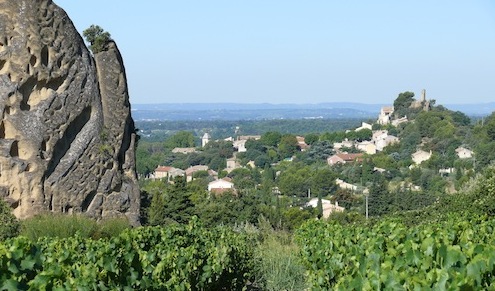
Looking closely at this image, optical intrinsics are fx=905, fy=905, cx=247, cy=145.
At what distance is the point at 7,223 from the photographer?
16094 mm

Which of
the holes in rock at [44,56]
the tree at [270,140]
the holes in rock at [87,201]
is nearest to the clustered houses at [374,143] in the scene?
the tree at [270,140]

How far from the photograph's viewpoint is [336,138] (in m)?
150

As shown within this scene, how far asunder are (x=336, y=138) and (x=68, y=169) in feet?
439

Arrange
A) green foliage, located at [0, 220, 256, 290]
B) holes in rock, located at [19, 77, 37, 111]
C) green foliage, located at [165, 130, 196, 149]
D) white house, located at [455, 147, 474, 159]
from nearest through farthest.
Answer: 1. green foliage, located at [0, 220, 256, 290]
2. holes in rock, located at [19, 77, 37, 111]
3. white house, located at [455, 147, 474, 159]
4. green foliage, located at [165, 130, 196, 149]

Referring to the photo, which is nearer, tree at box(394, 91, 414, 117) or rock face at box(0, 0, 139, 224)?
rock face at box(0, 0, 139, 224)

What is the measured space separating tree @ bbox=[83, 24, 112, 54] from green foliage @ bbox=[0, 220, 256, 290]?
601 cm

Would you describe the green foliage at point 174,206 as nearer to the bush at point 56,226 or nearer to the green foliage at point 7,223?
the bush at point 56,226

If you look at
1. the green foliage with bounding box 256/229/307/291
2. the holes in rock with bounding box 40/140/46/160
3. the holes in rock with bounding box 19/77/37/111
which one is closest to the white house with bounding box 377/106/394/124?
the holes in rock with bounding box 40/140/46/160

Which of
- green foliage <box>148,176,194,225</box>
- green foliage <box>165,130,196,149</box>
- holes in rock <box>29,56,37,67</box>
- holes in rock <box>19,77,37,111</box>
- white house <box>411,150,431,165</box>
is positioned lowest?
green foliage <box>165,130,196,149</box>

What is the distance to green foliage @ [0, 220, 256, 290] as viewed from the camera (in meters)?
6.58

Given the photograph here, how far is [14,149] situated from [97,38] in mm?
3907

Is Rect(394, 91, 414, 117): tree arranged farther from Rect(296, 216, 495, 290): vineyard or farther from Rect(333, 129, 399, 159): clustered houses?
Rect(296, 216, 495, 290): vineyard

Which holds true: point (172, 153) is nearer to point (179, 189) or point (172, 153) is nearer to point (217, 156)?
point (217, 156)

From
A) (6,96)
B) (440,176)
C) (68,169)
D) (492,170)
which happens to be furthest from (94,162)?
(440,176)
